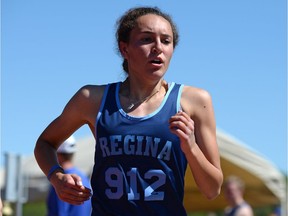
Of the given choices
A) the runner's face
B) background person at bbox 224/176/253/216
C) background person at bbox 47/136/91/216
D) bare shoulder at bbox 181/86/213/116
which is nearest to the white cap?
background person at bbox 47/136/91/216

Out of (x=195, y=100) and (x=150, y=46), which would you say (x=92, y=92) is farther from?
(x=195, y=100)

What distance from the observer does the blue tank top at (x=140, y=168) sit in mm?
3865

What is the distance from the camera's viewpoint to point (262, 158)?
48.5 ft

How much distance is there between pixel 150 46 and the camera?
4.00 m

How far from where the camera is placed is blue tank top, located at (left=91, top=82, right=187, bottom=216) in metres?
3.87

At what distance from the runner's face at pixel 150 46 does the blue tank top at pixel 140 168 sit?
0.70 ft

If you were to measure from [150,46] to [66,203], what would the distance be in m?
3.36

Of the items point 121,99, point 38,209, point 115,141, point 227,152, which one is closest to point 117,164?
point 115,141

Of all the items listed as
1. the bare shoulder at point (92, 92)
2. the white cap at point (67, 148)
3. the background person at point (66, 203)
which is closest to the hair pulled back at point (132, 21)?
the bare shoulder at point (92, 92)

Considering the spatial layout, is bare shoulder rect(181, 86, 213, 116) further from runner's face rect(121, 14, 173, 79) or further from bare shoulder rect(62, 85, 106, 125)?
bare shoulder rect(62, 85, 106, 125)

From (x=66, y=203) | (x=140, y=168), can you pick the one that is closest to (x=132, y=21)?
(x=140, y=168)

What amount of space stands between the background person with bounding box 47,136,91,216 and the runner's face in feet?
10.1

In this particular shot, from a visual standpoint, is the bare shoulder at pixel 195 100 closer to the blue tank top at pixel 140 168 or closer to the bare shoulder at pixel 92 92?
the blue tank top at pixel 140 168

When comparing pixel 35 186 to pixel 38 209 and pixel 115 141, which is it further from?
pixel 38 209
